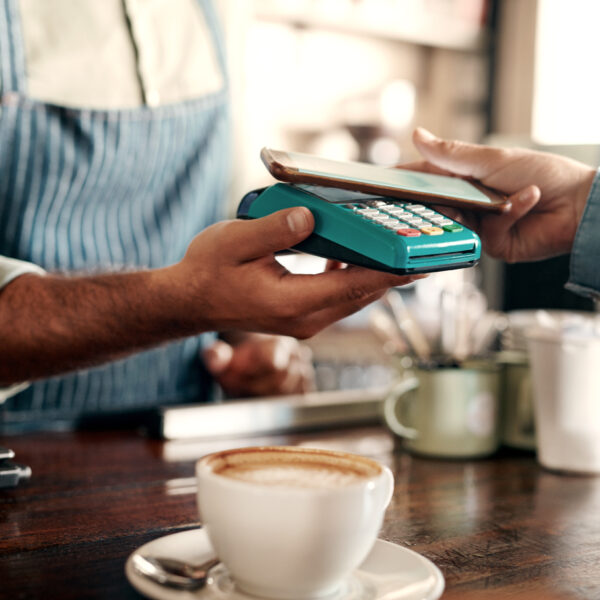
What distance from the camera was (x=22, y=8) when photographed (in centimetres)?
123

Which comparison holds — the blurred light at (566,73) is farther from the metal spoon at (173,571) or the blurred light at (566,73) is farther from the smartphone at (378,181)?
the metal spoon at (173,571)

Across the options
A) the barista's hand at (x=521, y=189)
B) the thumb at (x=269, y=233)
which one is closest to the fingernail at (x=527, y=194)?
the barista's hand at (x=521, y=189)

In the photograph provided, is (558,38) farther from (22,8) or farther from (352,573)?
(352,573)

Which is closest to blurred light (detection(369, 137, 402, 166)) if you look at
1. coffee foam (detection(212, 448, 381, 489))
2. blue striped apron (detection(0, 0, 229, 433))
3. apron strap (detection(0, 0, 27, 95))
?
blue striped apron (detection(0, 0, 229, 433))

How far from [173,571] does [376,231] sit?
0.32 meters

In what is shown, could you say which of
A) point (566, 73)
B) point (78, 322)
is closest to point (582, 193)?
point (78, 322)

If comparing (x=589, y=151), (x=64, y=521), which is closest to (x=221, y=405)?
(x=64, y=521)

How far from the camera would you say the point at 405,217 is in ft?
2.35

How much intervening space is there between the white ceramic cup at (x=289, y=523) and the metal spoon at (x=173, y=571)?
0.02 m

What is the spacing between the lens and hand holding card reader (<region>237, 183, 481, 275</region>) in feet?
2.16

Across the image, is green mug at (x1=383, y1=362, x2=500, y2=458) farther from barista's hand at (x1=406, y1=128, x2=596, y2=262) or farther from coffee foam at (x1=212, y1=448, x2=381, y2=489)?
coffee foam at (x1=212, y1=448, x2=381, y2=489)

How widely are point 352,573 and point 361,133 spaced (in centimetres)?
258

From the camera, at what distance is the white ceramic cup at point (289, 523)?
470 millimetres

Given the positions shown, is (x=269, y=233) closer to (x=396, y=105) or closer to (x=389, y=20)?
(x=396, y=105)
